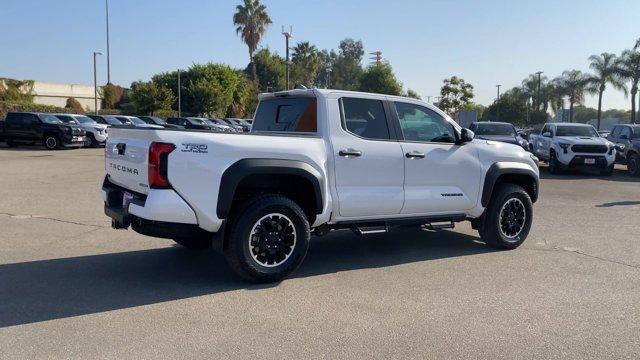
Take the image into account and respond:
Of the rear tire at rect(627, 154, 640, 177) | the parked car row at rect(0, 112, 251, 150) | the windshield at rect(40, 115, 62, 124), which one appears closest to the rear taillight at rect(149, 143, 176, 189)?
the rear tire at rect(627, 154, 640, 177)

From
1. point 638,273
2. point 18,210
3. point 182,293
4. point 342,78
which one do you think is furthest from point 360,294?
point 342,78

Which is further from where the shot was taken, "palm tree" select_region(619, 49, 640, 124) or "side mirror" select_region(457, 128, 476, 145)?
Result: "palm tree" select_region(619, 49, 640, 124)

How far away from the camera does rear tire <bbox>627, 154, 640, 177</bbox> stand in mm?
18625

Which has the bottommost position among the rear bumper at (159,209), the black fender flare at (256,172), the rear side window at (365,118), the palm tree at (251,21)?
the rear bumper at (159,209)

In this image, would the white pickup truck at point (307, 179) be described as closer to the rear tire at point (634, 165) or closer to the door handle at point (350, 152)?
the door handle at point (350, 152)

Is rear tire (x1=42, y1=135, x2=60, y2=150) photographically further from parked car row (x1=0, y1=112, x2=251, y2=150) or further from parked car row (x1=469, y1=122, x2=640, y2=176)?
parked car row (x1=469, y1=122, x2=640, y2=176)

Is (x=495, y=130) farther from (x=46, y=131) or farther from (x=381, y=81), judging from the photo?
(x=381, y=81)

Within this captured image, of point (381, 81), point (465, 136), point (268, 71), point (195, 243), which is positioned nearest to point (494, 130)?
point (465, 136)

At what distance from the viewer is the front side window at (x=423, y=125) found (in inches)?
259

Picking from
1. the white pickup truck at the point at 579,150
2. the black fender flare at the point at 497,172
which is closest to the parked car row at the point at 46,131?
the white pickup truck at the point at 579,150

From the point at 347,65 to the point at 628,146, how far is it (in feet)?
388

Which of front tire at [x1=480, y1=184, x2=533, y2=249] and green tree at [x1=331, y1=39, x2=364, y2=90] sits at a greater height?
green tree at [x1=331, y1=39, x2=364, y2=90]

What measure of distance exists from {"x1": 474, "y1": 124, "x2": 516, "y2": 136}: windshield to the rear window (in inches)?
574

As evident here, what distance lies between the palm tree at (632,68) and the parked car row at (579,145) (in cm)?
3924
